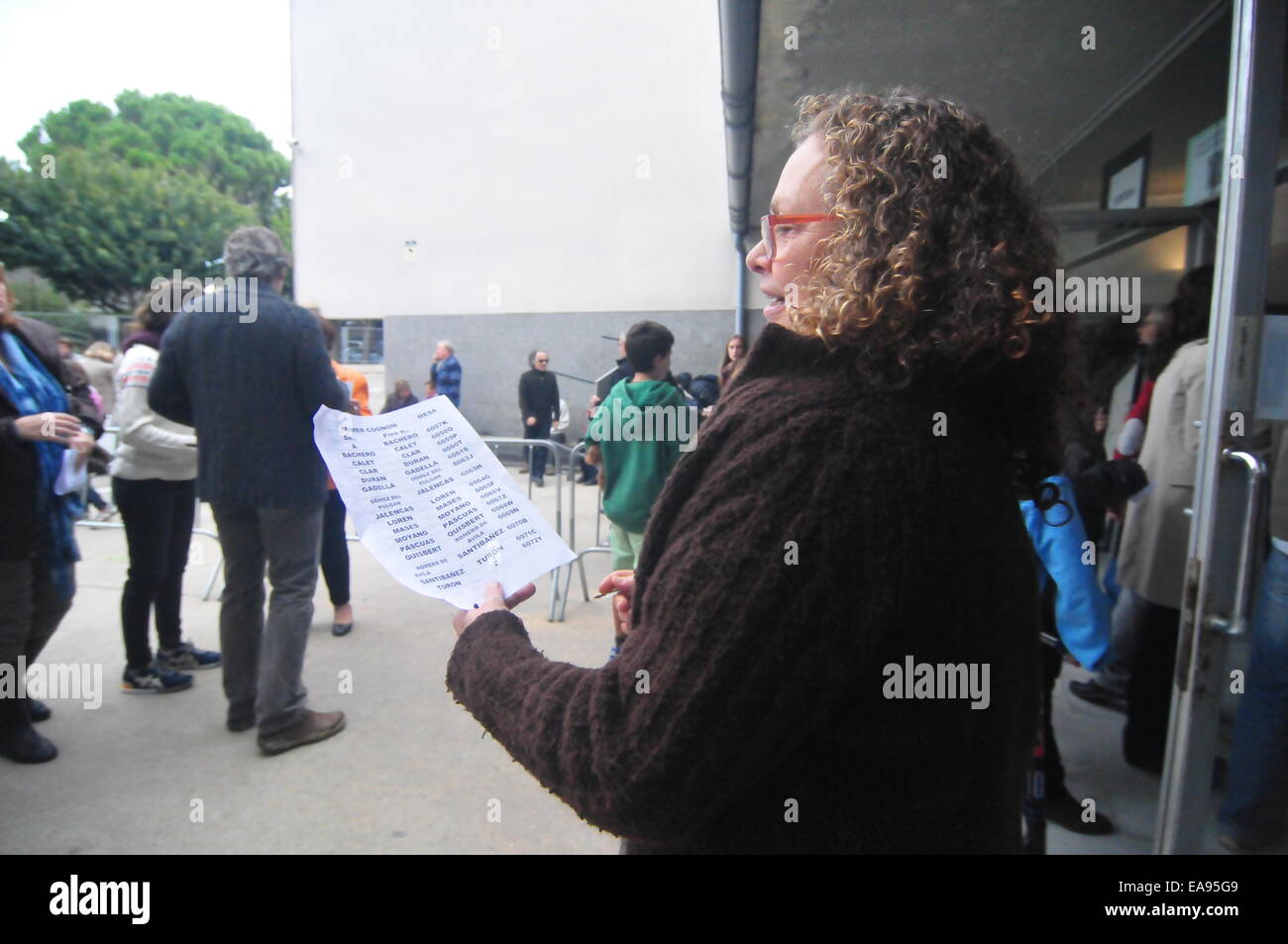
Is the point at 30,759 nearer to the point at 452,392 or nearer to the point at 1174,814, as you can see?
the point at 1174,814

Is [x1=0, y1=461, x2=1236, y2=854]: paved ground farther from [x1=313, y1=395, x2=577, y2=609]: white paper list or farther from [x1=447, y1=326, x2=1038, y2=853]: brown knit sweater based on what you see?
[x1=447, y1=326, x2=1038, y2=853]: brown knit sweater

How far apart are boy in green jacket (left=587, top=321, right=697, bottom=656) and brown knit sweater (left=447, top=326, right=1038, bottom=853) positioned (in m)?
3.27

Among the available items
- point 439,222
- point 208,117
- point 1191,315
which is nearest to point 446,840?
point 1191,315

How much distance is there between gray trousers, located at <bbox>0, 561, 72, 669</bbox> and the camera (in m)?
2.83

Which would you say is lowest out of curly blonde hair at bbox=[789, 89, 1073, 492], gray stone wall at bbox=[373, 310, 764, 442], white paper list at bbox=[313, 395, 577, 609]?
white paper list at bbox=[313, 395, 577, 609]

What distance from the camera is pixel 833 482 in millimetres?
759

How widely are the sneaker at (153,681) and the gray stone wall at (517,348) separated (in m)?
9.31

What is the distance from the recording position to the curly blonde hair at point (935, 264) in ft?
2.70

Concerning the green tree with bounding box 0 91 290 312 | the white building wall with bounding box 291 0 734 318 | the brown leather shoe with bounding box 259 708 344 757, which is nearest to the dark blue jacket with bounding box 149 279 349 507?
the brown leather shoe with bounding box 259 708 344 757

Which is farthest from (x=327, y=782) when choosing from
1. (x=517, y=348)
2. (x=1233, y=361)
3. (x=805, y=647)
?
(x=517, y=348)

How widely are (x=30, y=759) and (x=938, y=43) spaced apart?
4763mm

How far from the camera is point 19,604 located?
2.86 metres
